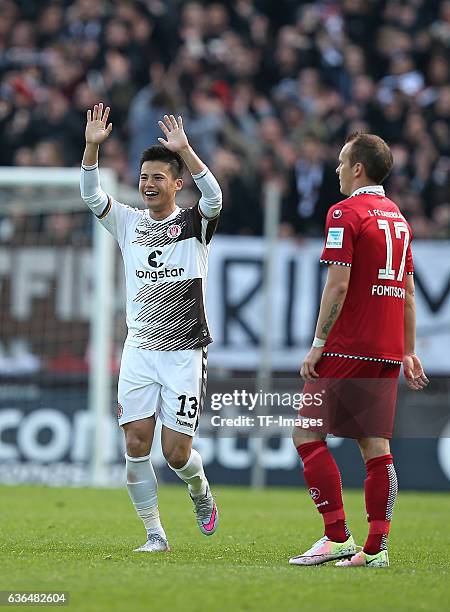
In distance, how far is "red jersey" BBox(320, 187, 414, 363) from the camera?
759 cm

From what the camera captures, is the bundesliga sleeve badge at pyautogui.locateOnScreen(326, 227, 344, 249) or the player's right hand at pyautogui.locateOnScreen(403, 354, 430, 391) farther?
the player's right hand at pyautogui.locateOnScreen(403, 354, 430, 391)

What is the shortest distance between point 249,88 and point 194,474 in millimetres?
11447

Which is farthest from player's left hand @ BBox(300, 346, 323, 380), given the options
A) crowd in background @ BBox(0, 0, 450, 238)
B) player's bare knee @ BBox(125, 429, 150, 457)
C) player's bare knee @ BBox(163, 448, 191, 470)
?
crowd in background @ BBox(0, 0, 450, 238)

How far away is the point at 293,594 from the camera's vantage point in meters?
6.31

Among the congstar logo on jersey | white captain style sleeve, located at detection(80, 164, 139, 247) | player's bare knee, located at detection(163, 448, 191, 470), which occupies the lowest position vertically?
player's bare knee, located at detection(163, 448, 191, 470)

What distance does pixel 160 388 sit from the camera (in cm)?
828

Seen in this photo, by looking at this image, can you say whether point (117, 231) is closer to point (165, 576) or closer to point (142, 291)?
point (142, 291)

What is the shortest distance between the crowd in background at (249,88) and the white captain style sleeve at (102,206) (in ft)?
27.4

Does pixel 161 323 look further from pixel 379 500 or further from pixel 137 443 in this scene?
pixel 379 500

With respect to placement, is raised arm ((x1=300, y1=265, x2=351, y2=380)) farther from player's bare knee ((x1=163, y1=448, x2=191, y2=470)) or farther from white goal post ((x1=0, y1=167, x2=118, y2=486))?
white goal post ((x1=0, y1=167, x2=118, y2=486))

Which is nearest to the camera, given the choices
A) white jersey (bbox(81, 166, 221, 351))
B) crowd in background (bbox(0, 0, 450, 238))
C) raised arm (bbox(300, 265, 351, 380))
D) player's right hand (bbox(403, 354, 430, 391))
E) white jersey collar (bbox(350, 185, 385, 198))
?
raised arm (bbox(300, 265, 351, 380))

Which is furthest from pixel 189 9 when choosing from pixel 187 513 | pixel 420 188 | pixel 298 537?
pixel 298 537

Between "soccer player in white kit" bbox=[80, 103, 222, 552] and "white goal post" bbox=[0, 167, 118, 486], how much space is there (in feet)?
23.2

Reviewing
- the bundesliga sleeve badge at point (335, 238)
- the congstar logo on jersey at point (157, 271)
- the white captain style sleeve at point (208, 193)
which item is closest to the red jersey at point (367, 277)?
the bundesliga sleeve badge at point (335, 238)
